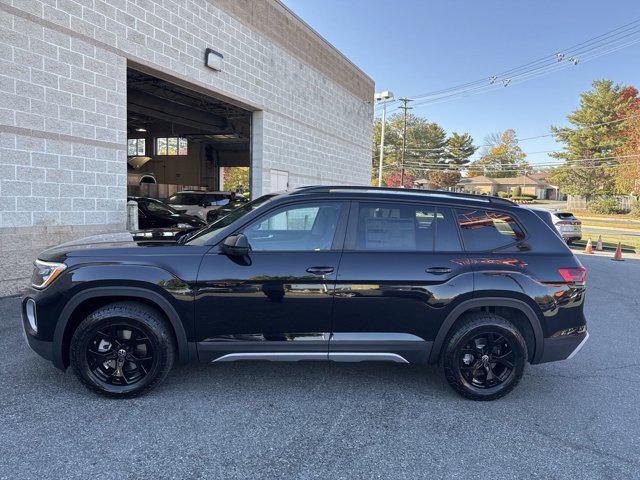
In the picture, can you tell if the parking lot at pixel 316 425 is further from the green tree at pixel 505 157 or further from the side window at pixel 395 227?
the green tree at pixel 505 157

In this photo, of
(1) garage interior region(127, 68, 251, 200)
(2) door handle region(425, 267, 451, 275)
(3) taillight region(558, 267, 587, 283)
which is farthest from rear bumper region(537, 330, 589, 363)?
(1) garage interior region(127, 68, 251, 200)

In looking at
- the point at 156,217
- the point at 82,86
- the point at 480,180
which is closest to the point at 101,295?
the point at 82,86

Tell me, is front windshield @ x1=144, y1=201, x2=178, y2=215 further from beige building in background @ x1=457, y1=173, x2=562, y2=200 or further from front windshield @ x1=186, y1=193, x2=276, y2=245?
beige building in background @ x1=457, y1=173, x2=562, y2=200

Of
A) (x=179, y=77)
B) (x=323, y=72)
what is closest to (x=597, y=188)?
(x=323, y=72)

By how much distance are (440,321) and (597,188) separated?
5662 cm

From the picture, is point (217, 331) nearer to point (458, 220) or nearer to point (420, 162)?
point (458, 220)

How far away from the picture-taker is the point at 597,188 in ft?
163

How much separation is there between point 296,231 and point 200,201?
13565 mm

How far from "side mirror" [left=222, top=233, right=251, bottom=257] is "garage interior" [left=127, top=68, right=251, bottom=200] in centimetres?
1222

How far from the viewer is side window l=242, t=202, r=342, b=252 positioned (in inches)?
139

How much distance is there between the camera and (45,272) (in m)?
3.37

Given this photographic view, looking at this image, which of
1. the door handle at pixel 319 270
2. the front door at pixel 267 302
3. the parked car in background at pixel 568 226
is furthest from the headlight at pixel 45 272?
the parked car in background at pixel 568 226

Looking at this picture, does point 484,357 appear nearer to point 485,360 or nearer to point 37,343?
point 485,360

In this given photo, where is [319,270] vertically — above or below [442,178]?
below
